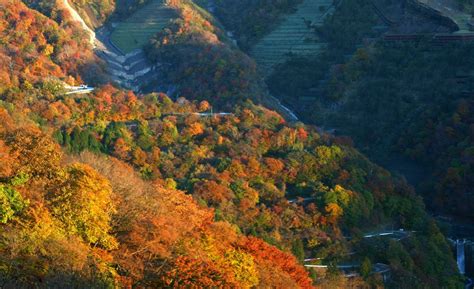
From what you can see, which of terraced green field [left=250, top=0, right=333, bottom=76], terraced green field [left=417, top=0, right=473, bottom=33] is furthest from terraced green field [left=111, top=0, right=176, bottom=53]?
terraced green field [left=417, top=0, right=473, bottom=33]

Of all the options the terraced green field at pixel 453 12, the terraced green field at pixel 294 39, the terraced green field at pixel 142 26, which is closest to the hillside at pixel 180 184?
the terraced green field at pixel 142 26

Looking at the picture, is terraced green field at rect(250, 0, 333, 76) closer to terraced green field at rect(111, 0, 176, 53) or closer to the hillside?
the hillside

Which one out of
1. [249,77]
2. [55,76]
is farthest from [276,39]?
[55,76]

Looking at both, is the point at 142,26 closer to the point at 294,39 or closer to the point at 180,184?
the point at 294,39

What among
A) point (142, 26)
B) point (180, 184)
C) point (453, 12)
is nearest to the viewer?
point (180, 184)

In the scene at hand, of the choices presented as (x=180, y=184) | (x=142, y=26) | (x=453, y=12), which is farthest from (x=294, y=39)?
(x=180, y=184)

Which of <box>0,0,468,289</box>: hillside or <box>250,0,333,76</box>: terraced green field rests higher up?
<box>0,0,468,289</box>: hillside
